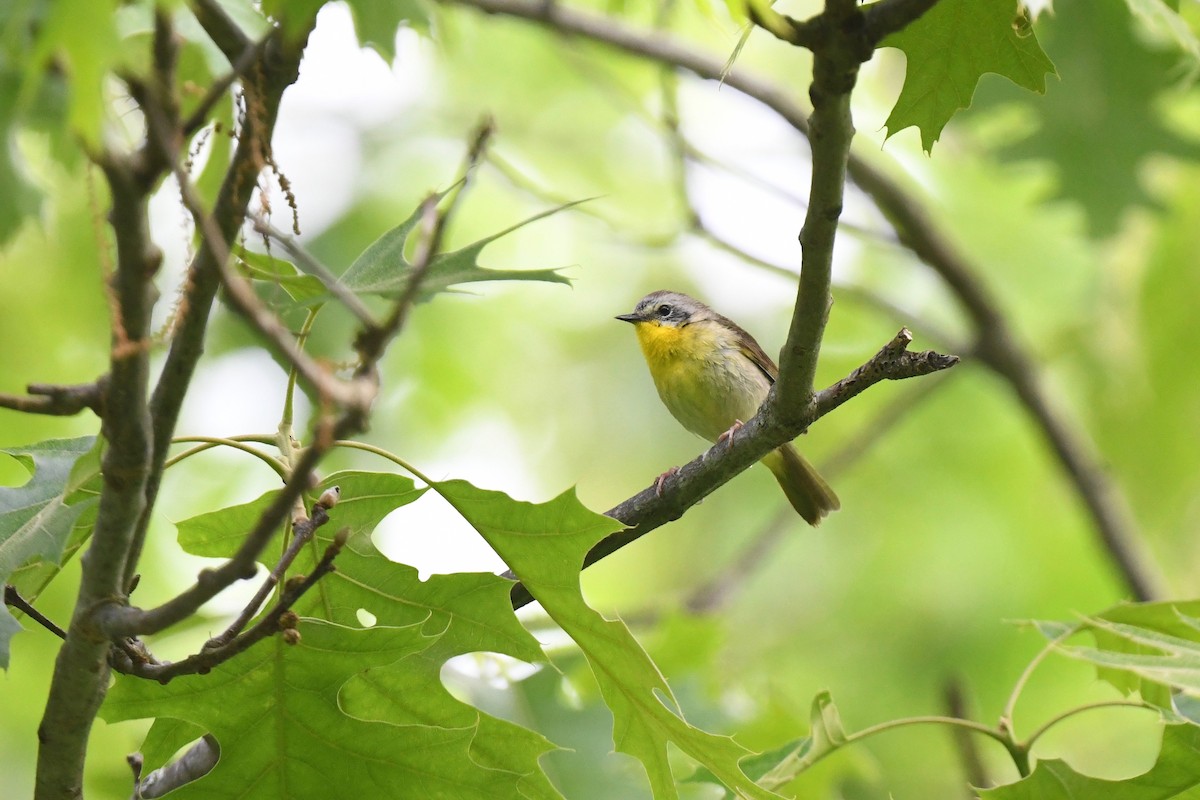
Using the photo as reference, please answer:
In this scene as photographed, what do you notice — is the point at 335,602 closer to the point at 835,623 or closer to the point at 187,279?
the point at 187,279

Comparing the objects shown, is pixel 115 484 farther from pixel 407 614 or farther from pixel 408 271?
pixel 407 614

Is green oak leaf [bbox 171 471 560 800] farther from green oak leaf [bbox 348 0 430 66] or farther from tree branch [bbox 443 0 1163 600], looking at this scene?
tree branch [bbox 443 0 1163 600]

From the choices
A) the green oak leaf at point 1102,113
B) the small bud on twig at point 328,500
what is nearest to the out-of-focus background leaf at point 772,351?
the green oak leaf at point 1102,113

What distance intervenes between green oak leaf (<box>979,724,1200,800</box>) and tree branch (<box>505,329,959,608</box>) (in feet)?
3.28

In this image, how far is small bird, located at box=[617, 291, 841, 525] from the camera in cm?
658

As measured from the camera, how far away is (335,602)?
3131mm

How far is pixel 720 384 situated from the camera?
6566 mm

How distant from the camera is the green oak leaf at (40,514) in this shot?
2.56m

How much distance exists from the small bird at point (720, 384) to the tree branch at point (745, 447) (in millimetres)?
3222

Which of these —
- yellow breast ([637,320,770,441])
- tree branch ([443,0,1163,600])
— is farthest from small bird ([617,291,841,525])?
tree branch ([443,0,1163,600])

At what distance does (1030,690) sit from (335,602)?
8451 millimetres

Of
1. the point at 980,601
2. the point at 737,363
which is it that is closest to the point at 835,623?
the point at 980,601

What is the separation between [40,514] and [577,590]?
3.98 feet

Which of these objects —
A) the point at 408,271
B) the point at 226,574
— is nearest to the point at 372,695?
the point at 408,271
